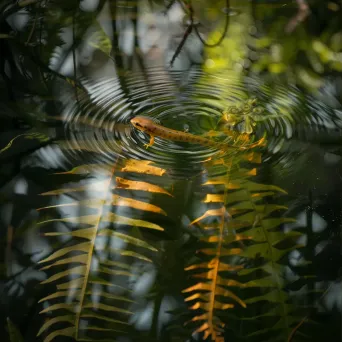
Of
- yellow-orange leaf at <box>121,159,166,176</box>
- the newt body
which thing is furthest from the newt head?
yellow-orange leaf at <box>121,159,166,176</box>

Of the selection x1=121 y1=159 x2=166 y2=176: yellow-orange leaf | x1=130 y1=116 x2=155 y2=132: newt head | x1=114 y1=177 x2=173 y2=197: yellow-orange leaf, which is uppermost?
x1=130 y1=116 x2=155 y2=132: newt head

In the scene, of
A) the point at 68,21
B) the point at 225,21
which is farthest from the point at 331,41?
the point at 68,21

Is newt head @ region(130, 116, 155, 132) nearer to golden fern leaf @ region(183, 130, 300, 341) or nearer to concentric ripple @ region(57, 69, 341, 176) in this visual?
concentric ripple @ region(57, 69, 341, 176)

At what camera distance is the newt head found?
127cm

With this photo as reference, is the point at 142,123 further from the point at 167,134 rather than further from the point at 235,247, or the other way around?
the point at 235,247

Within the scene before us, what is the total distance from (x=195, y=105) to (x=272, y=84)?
28 centimetres

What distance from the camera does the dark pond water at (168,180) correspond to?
895mm

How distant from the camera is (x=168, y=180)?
3.76 ft

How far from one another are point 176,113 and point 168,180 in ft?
0.98

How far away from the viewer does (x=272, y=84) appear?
5.03ft

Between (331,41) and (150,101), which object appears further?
(331,41)

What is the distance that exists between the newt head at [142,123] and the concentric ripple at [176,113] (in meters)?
0.01

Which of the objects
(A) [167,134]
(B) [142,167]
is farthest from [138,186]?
(A) [167,134]

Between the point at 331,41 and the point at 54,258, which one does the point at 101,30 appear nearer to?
the point at 331,41
